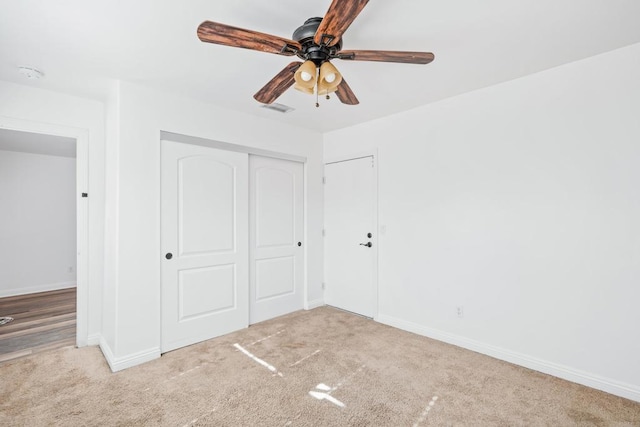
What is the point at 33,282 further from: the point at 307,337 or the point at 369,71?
the point at 369,71

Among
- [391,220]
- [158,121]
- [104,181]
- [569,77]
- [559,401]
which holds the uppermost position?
[569,77]

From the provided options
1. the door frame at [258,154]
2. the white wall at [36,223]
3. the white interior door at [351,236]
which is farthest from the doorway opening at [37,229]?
the white interior door at [351,236]

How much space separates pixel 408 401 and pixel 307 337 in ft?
4.26

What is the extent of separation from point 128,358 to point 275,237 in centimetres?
191

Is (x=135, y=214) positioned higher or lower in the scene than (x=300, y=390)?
higher

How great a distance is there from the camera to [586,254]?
7.56 ft

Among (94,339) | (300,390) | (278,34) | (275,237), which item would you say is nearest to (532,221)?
(300,390)

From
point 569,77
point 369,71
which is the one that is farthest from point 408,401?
point 569,77

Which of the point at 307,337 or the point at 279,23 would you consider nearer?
the point at 279,23

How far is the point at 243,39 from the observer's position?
1.54 meters

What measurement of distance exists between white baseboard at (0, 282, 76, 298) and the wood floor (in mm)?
118

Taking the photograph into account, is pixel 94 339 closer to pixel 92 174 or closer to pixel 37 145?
pixel 92 174

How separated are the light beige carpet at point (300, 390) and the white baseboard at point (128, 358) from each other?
0.06m

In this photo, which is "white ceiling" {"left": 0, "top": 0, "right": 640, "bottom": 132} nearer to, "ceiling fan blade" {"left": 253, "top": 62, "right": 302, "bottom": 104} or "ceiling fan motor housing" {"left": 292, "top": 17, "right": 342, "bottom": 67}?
"ceiling fan motor housing" {"left": 292, "top": 17, "right": 342, "bottom": 67}
